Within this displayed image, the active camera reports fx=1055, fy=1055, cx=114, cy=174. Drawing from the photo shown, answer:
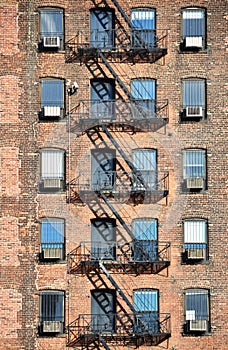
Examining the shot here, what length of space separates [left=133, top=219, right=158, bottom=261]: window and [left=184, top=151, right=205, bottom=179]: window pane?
299cm

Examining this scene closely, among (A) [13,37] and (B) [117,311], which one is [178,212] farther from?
(A) [13,37]

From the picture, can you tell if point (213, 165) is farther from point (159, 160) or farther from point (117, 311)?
point (117, 311)

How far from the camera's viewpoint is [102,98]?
5353cm

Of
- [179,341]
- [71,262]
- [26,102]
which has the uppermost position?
[26,102]

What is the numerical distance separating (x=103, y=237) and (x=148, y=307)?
412 centimetres

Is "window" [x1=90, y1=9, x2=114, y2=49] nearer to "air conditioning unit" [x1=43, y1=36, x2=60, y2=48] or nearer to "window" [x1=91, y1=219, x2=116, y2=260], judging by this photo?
"air conditioning unit" [x1=43, y1=36, x2=60, y2=48]

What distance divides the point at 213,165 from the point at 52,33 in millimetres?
10554

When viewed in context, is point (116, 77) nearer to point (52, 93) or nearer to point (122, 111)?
point (122, 111)

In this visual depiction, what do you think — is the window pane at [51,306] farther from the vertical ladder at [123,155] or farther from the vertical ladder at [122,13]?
the vertical ladder at [122,13]

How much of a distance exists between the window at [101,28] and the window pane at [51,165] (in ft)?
19.8

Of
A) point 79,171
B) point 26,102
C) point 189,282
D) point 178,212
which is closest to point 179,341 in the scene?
point 189,282

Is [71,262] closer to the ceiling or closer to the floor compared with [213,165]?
closer to the floor

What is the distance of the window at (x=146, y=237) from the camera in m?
52.4

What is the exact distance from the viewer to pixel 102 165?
5316 centimetres
